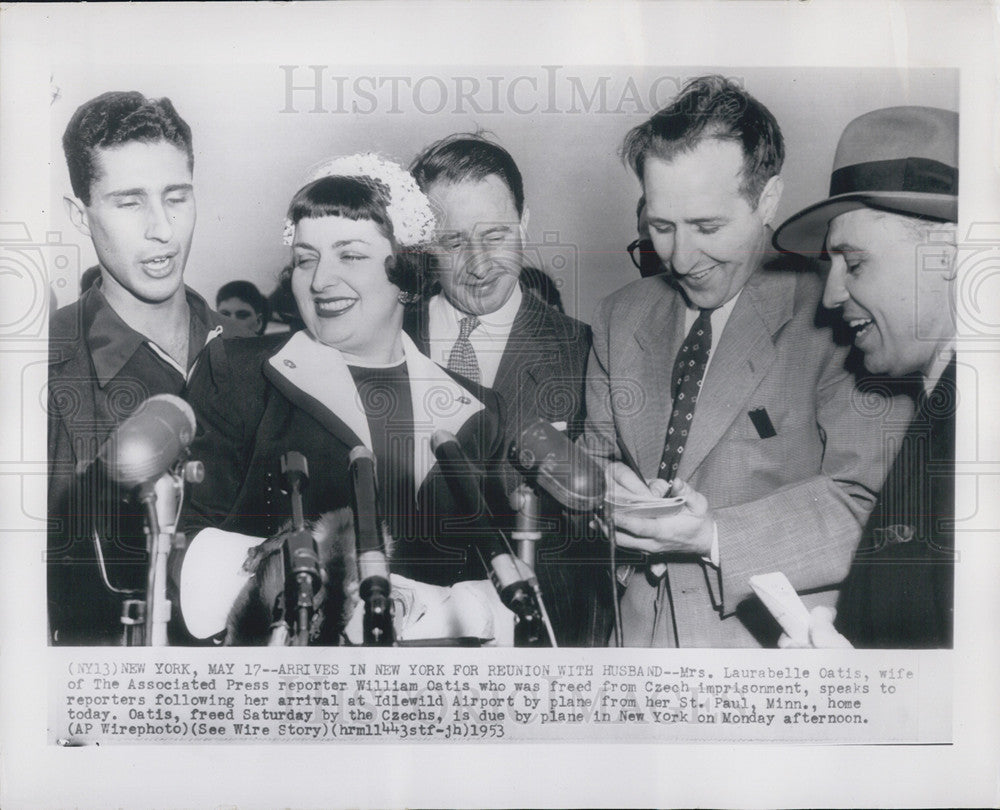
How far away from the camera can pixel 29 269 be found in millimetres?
2135

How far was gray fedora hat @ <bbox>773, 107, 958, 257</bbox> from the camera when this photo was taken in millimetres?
2088

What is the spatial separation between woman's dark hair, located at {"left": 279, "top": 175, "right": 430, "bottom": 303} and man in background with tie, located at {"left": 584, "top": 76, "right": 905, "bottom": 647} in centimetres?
46

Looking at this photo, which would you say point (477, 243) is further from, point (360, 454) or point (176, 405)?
point (176, 405)

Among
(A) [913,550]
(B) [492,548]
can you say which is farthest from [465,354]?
(A) [913,550]

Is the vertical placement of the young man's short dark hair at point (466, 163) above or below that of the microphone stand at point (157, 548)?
above

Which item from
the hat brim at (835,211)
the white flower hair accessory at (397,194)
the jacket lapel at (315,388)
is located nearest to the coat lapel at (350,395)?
the jacket lapel at (315,388)

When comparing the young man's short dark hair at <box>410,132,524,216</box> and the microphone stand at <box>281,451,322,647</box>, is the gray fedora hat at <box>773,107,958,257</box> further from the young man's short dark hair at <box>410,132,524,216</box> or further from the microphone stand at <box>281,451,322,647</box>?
the microphone stand at <box>281,451,322,647</box>

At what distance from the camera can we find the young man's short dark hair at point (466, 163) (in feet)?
6.89

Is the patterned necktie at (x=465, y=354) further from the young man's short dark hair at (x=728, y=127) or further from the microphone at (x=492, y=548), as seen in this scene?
the young man's short dark hair at (x=728, y=127)

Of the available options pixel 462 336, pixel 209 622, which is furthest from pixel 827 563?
pixel 209 622

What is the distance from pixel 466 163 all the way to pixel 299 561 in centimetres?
99

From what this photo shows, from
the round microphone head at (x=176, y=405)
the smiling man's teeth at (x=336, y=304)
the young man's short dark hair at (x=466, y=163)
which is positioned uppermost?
the young man's short dark hair at (x=466, y=163)

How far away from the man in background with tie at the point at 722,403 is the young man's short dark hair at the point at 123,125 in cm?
105
